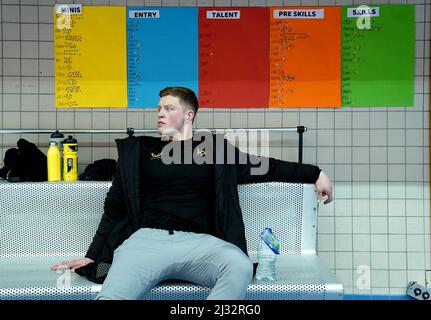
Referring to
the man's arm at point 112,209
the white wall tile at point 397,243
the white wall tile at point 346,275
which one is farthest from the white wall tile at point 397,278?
the man's arm at point 112,209

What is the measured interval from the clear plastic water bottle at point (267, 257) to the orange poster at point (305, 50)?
1.05 m

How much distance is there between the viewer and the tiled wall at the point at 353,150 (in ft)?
10.1

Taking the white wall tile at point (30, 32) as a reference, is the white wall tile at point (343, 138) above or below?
below

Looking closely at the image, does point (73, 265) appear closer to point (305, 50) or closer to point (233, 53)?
point (233, 53)

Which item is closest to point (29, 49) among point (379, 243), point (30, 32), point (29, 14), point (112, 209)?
point (30, 32)

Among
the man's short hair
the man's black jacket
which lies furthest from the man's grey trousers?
the man's short hair

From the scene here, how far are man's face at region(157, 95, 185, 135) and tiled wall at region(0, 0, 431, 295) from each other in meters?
0.70

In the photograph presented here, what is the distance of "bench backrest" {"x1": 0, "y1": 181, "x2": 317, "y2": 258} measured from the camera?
2.54 metres

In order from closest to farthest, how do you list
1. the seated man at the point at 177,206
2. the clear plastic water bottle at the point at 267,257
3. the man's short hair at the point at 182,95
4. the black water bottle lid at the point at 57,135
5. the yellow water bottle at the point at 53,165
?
the seated man at the point at 177,206 → the clear plastic water bottle at the point at 267,257 → the man's short hair at the point at 182,95 → the yellow water bottle at the point at 53,165 → the black water bottle lid at the point at 57,135

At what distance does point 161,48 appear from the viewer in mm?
3074

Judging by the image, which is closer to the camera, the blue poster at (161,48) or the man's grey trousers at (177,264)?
the man's grey trousers at (177,264)

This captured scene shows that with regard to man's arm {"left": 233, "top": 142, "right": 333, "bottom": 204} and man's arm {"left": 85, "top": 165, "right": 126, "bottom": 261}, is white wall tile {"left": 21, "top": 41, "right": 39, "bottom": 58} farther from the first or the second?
man's arm {"left": 233, "top": 142, "right": 333, "bottom": 204}

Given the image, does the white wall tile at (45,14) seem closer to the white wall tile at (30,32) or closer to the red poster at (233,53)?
the white wall tile at (30,32)

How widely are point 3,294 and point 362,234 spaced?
201 centimetres
